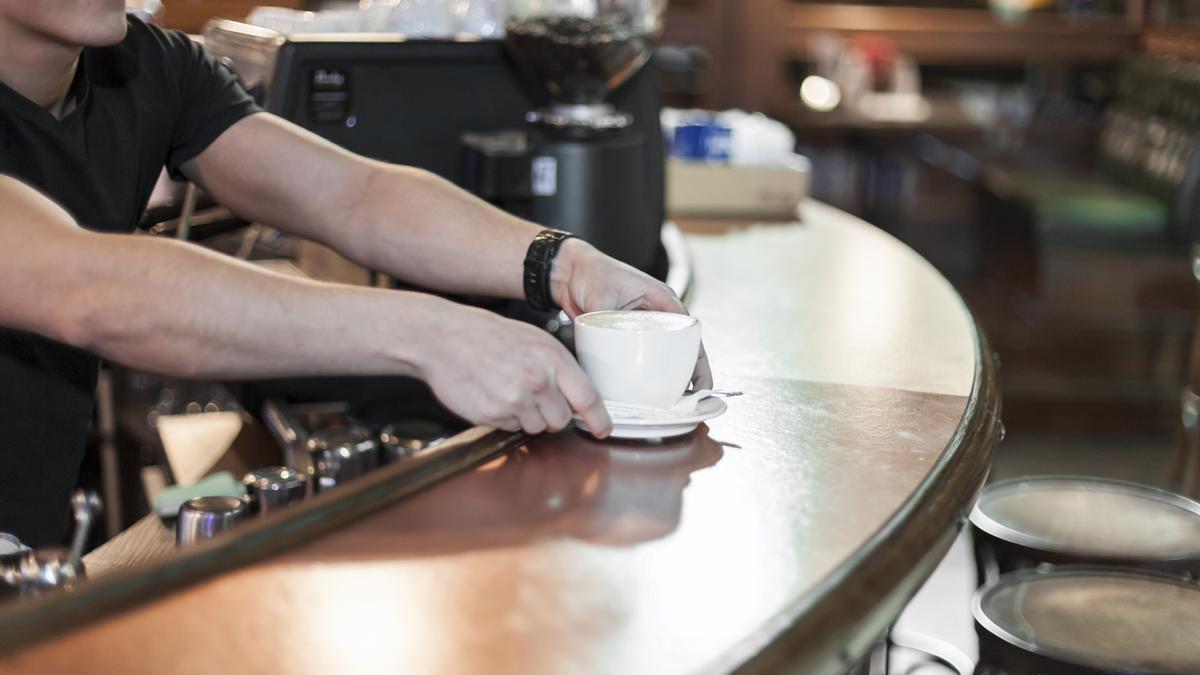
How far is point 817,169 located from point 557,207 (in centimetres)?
513

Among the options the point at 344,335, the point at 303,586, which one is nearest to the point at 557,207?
the point at 344,335

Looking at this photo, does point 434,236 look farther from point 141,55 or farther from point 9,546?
point 9,546

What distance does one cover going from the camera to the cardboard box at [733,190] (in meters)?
2.68

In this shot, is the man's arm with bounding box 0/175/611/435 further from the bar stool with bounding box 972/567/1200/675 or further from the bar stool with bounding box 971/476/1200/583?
the bar stool with bounding box 971/476/1200/583

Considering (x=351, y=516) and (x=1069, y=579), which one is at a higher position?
(x=351, y=516)

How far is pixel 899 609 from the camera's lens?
37.3 inches

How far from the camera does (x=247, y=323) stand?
1.10 meters

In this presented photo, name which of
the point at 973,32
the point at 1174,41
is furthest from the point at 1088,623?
the point at 973,32

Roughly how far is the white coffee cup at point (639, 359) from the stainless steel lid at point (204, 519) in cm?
33

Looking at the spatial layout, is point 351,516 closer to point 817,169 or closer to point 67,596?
point 67,596

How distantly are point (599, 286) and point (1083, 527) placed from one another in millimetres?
980

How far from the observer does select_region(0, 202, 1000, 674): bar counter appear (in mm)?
750

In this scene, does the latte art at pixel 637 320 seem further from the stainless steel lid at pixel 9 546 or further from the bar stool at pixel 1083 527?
the bar stool at pixel 1083 527

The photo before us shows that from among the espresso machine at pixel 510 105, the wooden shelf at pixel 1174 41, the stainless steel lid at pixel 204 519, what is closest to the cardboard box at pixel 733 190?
the espresso machine at pixel 510 105
